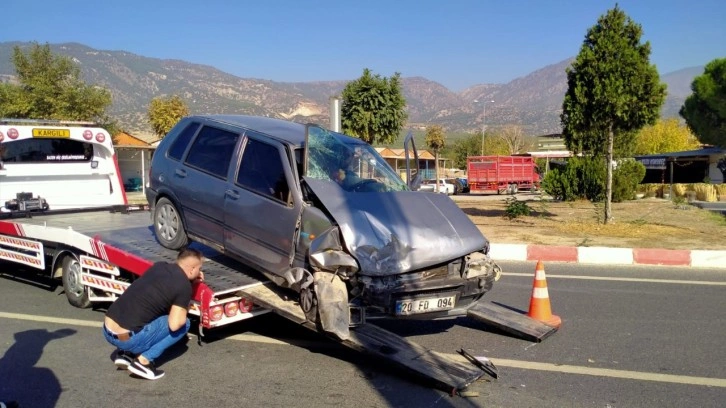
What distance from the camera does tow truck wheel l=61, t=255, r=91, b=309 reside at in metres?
7.39

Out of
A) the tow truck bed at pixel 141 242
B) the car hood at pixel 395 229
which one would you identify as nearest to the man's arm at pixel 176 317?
the tow truck bed at pixel 141 242

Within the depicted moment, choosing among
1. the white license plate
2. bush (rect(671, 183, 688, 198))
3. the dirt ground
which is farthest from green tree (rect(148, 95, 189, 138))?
the white license plate

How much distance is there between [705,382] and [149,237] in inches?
233

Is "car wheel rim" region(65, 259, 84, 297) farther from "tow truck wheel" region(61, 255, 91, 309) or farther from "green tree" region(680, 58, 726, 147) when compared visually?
"green tree" region(680, 58, 726, 147)

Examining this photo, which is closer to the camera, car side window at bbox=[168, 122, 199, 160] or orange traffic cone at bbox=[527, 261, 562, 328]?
orange traffic cone at bbox=[527, 261, 562, 328]

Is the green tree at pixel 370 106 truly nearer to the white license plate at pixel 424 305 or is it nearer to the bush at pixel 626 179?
the bush at pixel 626 179

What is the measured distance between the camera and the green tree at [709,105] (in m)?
42.5

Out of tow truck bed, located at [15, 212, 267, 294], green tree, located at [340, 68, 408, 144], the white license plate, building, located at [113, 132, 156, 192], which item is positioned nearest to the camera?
the white license plate

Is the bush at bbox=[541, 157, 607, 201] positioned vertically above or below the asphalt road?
above

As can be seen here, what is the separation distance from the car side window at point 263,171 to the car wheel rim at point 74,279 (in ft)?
9.11

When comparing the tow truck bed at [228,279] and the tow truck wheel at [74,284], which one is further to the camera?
the tow truck wheel at [74,284]

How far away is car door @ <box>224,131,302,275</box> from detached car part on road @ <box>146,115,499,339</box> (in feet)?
0.03

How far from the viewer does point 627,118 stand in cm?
1522

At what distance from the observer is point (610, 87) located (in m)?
15.0
